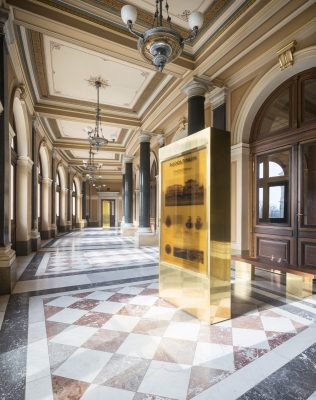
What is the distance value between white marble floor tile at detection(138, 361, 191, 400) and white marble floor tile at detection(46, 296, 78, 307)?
1.80 meters

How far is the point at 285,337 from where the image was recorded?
246 cm

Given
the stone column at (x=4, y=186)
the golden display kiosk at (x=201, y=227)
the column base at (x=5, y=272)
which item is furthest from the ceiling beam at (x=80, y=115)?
the golden display kiosk at (x=201, y=227)

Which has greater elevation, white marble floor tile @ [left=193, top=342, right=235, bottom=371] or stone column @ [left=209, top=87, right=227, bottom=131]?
stone column @ [left=209, top=87, right=227, bottom=131]

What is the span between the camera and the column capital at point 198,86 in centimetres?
554

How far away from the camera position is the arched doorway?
4.56m

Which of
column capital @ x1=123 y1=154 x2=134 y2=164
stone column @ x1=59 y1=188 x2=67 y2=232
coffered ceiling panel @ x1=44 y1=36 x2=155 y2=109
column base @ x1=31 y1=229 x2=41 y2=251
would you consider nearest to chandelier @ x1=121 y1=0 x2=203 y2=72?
coffered ceiling panel @ x1=44 y1=36 x2=155 y2=109

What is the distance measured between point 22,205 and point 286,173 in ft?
22.2

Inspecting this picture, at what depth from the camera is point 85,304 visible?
3320mm

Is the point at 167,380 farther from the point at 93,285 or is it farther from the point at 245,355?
the point at 93,285

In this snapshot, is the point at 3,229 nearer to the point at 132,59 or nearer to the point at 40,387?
the point at 40,387

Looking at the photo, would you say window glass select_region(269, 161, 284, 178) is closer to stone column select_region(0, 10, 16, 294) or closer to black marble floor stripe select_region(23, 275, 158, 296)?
black marble floor stripe select_region(23, 275, 158, 296)

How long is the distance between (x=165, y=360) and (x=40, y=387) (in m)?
0.97

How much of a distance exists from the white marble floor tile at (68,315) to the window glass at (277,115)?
5114 millimetres

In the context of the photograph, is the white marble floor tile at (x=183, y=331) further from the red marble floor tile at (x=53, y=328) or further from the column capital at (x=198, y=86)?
the column capital at (x=198, y=86)
